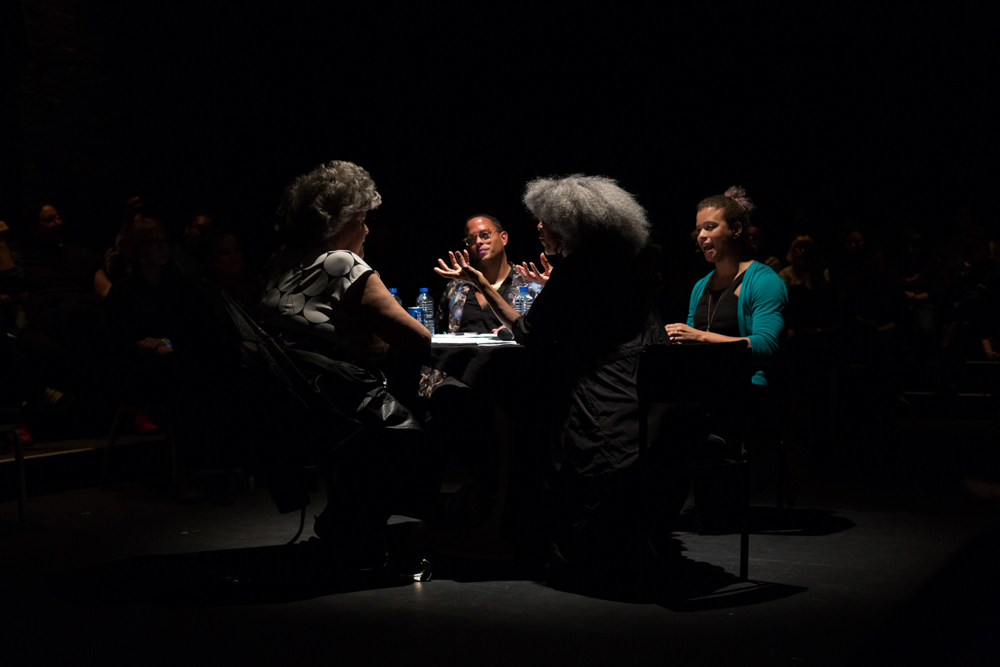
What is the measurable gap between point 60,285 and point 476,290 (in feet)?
9.68

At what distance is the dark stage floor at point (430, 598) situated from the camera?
237cm

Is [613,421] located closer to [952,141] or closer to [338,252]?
[338,252]

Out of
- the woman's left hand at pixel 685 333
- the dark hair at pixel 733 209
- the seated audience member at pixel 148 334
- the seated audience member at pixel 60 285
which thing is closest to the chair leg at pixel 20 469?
the seated audience member at pixel 148 334

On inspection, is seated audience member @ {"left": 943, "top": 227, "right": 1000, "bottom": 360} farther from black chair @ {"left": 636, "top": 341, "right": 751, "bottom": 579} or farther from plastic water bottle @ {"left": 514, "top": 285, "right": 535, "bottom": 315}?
black chair @ {"left": 636, "top": 341, "right": 751, "bottom": 579}

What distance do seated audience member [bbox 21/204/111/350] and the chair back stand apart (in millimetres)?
3871

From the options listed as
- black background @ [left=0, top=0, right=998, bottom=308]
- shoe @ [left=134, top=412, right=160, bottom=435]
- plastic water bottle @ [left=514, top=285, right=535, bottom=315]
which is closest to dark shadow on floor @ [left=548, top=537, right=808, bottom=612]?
plastic water bottle @ [left=514, top=285, right=535, bottom=315]

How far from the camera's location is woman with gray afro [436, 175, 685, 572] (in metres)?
2.88

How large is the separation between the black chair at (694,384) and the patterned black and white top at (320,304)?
91 cm

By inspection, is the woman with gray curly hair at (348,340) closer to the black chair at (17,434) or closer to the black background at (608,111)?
the black chair at (17,434)

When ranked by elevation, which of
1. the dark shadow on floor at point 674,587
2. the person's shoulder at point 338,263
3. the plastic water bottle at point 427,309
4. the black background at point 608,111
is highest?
the black background at point 608,111

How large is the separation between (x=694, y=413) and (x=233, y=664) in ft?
5.22

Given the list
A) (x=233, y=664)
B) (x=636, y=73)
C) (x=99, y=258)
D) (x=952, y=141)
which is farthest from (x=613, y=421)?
(x=952, y=141)

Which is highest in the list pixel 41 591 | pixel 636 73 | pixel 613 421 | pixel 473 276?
pixel 636 73

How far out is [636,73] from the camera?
26.9 feet
